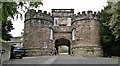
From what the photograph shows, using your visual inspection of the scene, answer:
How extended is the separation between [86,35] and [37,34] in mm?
8381

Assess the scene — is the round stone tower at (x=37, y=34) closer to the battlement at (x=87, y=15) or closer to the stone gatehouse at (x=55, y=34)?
the stone gatehouse at (x=55, y=34)

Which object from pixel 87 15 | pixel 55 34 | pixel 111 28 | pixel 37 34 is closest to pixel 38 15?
pixel 37 34

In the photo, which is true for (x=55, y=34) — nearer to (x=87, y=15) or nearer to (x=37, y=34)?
(x=37, y=34)

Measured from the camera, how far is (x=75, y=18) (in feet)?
130

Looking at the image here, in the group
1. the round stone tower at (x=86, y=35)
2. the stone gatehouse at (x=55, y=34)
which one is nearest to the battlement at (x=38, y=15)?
the stone gatehouse at (x=55, y=34)

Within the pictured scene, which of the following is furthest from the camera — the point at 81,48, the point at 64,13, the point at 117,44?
the point at 64,13

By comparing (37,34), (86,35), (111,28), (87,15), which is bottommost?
(86,35)

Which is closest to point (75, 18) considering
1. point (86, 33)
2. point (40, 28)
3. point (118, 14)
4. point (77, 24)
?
point (77, 24)

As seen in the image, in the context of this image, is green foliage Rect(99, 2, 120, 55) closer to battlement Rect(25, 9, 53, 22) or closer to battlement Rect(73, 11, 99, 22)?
battlement Rect(73, 11, 99, 22)

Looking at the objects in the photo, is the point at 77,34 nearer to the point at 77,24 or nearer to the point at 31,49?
the point at 77,24

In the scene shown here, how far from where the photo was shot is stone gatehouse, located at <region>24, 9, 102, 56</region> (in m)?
37.2

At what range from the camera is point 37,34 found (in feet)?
124

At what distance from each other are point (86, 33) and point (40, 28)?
798 centimetres

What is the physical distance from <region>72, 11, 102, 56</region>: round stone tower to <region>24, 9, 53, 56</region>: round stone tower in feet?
15.8
